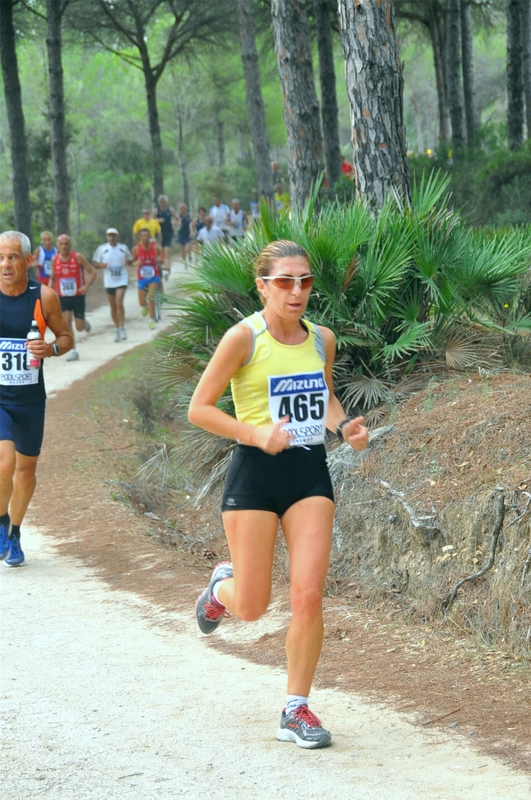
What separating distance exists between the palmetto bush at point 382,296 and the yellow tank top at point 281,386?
11.2ft

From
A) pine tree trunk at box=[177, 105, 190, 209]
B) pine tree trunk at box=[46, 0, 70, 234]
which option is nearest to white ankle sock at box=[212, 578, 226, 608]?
pine tree trunk at box=[46, 0, 70, 234]

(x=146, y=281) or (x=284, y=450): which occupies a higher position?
(x=146, y=281)

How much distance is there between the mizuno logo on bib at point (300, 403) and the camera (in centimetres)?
420

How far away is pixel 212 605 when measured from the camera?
473 centimetres

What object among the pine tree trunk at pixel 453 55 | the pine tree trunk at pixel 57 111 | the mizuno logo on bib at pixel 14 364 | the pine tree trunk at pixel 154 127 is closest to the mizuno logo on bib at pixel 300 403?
the mizuno logo on bib at pixel 14 364

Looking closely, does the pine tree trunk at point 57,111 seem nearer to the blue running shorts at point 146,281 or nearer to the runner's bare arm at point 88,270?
the blue running shorts at point 146,281

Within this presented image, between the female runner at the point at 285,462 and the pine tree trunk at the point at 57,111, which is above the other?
the pine tree trunk at the point at 57,111

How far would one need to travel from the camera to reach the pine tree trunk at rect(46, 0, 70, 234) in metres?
24.2

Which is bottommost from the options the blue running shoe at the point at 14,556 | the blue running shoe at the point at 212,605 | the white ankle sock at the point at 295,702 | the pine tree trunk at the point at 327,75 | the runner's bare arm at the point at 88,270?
the blue running shoe at the point at 14,556

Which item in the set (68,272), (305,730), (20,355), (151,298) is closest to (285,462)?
(305,730)

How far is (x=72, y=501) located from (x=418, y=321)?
11.3 feet

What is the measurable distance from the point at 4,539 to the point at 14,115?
18.2 meters

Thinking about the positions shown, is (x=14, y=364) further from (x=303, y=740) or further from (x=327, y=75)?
(x=327, y=75)

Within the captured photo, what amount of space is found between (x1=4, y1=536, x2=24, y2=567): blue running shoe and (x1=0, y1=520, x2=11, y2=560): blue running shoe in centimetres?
2
